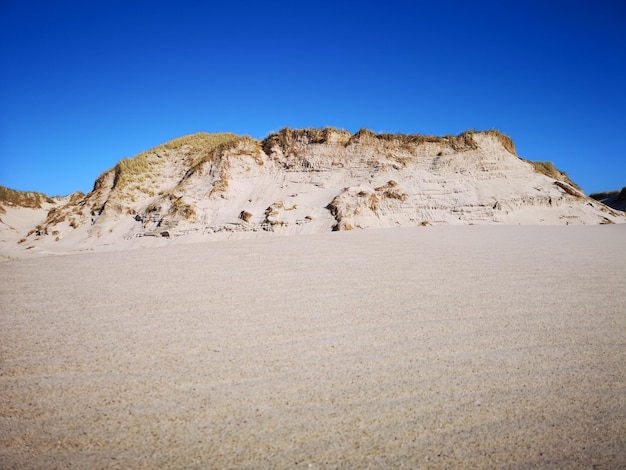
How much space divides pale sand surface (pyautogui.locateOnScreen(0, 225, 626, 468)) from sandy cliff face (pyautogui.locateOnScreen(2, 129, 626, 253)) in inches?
322

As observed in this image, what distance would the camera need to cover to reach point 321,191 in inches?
548

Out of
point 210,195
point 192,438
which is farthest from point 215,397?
point 210,195

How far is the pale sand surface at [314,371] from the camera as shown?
5.06 feet

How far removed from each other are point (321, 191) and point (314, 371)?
12.1 meters

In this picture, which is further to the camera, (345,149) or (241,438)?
(345,149)

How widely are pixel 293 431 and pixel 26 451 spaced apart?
1.19 m

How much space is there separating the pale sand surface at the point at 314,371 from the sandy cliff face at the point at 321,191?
8167mm

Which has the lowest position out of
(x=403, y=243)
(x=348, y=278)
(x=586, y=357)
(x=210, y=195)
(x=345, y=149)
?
(x=586, y=357)

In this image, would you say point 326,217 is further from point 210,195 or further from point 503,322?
point 503,322

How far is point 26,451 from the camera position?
1.51 m

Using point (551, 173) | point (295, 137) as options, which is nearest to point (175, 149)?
point (295, 137)

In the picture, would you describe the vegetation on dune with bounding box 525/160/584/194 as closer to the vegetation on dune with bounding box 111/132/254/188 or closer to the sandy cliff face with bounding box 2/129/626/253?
the sandy cliff face with bounding box 2/129/626/253

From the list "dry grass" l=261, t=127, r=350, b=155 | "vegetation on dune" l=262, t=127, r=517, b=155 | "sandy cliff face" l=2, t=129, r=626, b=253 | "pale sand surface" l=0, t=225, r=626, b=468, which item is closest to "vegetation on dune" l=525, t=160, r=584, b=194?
"sandy cliff face" l=2, t=129, r=626, b=253

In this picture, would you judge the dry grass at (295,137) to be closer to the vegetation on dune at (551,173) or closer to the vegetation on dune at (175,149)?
the vegetation on dune at (175,149)
